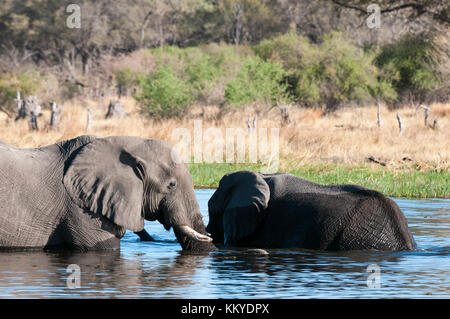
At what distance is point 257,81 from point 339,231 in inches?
880

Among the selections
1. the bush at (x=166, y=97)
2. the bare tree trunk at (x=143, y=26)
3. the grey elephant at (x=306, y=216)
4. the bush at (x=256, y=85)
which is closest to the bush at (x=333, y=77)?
the bush at (x=256, y=85)

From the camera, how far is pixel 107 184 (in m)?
8.71

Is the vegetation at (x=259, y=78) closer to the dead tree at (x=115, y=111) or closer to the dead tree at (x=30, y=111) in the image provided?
the dead tree at (x=30, y=111)

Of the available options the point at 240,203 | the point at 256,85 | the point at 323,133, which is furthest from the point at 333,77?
the point at 240,203

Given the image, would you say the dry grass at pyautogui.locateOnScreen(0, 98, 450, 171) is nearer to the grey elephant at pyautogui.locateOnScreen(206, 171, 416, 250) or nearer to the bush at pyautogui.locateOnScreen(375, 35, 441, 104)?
the bush at pyautogui.locateOnScreen(375, 35, 441, 104)

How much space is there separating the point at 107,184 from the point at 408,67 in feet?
103

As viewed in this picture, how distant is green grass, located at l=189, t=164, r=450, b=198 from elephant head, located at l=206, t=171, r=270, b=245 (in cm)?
629

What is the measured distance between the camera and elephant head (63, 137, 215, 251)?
8.68 m

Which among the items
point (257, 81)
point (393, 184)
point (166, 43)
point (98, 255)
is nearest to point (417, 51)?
point (257, 81)

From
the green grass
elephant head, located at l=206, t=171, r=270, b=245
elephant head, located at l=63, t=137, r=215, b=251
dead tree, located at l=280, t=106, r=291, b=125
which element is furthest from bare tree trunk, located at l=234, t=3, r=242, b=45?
elephant head, located at l=63, t=137, r=215, b=251

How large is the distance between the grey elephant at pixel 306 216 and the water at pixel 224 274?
212 millimetres

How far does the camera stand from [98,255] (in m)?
8.71

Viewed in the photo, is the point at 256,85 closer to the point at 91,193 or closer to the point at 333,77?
the point at 333,77
